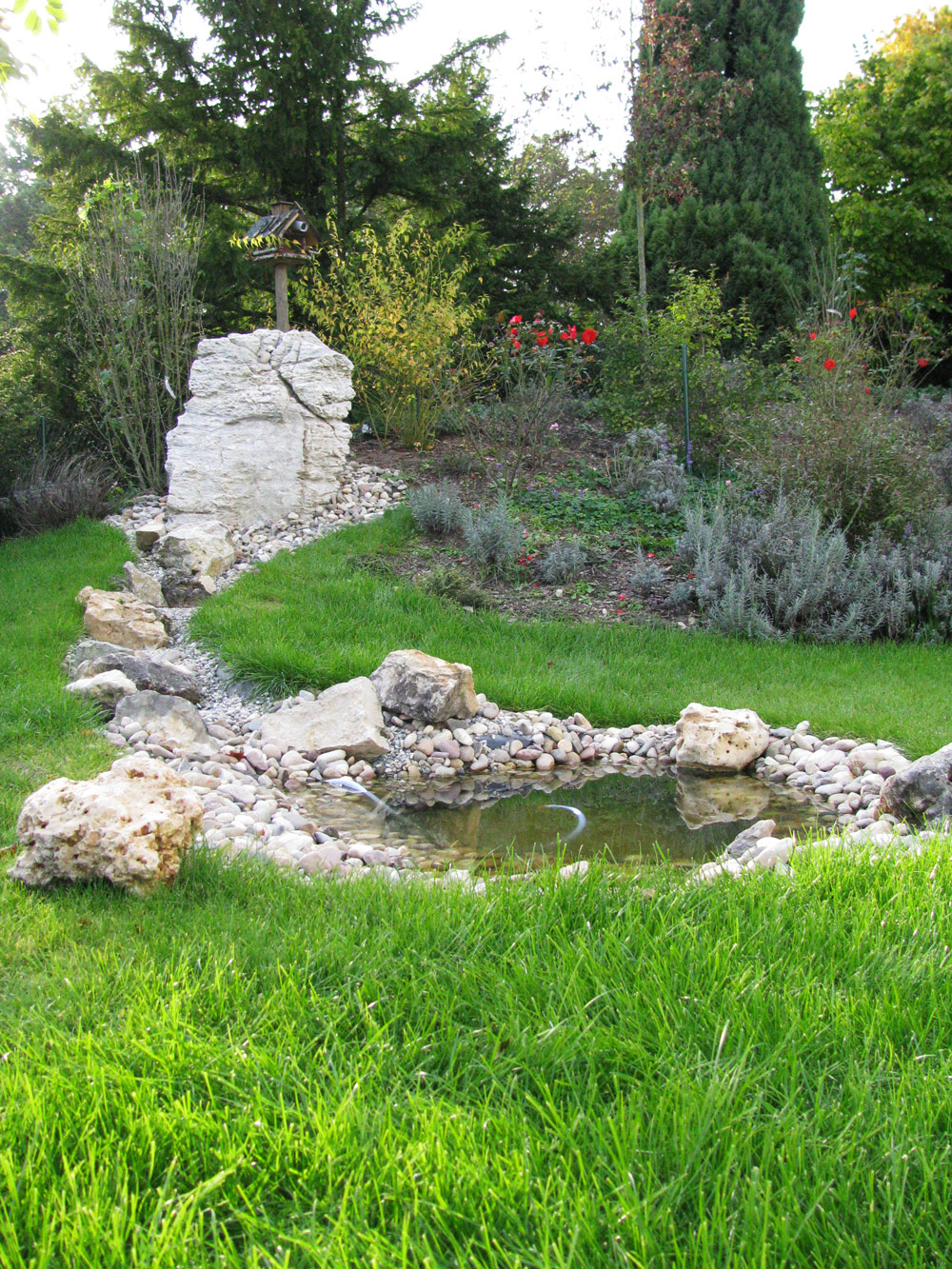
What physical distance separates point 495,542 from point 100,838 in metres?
5.55

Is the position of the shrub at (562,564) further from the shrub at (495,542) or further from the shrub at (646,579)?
the shrub at (646,579)

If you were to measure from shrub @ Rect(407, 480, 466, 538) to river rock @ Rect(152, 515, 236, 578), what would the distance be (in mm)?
1787

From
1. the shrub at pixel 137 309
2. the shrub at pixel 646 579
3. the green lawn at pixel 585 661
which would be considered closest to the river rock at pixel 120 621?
the green lawn at pixel 585 661

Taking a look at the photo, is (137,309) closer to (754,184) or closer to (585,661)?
(585,661)

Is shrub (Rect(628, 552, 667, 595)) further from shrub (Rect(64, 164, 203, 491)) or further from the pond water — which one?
shrub (Rect(64, 164, 203, 491))

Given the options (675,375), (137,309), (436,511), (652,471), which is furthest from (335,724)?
(137,309)

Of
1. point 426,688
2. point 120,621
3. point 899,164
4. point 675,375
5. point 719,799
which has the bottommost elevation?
point 719,799

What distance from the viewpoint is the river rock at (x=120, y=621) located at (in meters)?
6.52

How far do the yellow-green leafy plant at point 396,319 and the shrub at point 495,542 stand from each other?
3229mm

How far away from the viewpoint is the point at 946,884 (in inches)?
94.6

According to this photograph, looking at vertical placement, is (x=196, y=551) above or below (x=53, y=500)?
below

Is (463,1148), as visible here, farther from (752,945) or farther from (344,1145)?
(752,945)

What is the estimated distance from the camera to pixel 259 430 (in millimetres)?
9555

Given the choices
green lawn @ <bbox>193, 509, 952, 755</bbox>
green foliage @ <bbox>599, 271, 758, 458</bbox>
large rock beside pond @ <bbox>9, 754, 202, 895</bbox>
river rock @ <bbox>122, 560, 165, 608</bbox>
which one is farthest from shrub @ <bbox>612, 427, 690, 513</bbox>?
large rock beside pond @ <bbox>9, 754, 202, 895</bbox>
